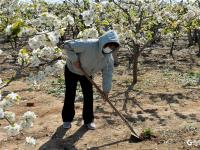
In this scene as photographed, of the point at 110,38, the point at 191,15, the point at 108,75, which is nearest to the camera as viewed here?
the point at 110,38

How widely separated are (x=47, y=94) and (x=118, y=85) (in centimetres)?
188

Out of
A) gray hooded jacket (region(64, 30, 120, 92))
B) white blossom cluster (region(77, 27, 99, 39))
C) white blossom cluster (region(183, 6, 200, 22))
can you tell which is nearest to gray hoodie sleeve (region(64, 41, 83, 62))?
gray hooded jacket (region(64, 30, 120, 92))

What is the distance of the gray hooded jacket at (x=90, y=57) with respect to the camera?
6094 mm

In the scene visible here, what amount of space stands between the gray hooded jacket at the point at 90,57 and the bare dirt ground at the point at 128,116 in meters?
0.94

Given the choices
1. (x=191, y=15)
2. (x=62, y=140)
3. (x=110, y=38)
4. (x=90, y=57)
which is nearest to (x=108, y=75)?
(x=90, y=57)

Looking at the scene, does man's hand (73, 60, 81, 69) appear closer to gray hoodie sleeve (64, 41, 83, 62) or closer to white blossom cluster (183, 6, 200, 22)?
gray hoodie sleeve (64, 41, 83, 62)

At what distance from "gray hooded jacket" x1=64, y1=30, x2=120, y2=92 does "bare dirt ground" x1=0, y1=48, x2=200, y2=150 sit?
94 centimetres

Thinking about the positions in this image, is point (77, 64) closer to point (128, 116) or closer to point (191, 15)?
point (128, 116)

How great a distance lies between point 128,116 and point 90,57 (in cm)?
189

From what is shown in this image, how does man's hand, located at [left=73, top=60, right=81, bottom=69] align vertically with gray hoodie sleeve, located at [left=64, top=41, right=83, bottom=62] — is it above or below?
below

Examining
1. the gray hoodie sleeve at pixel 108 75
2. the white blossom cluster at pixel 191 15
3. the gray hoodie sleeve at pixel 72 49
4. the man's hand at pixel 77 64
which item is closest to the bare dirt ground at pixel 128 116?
the gray hoodie sleeve at pixel 108 75

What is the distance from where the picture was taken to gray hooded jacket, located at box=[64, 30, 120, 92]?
609 cm

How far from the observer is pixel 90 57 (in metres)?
6.24

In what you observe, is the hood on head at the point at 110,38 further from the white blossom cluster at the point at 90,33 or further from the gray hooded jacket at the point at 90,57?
the white blossom cluster at the point at 90,33
